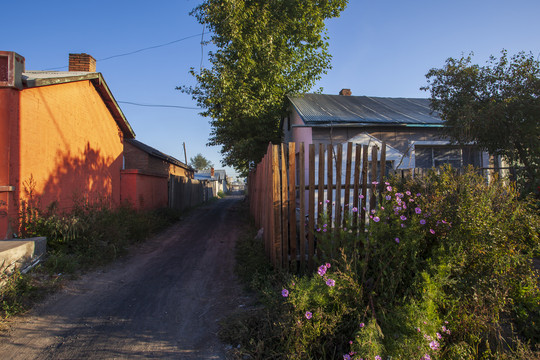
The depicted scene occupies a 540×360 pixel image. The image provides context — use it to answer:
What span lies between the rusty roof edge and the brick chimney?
1697mm

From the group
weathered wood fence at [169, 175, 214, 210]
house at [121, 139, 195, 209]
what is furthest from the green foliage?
weathered wood fence at [169, 175, 214, 210]

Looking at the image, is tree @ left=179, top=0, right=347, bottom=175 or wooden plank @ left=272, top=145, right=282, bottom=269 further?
tree @ left=179, top=0, right=347, bottom=175

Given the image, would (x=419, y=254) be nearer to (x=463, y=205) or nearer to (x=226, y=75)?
(x=463, y=205)

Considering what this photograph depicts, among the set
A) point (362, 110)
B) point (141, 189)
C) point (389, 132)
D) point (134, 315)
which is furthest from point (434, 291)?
point (141, 189)

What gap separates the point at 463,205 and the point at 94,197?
31.4 feet

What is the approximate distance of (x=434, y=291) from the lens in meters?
2.66

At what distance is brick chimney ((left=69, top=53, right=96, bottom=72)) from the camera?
10711 mm

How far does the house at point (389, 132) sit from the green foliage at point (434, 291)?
7.20m

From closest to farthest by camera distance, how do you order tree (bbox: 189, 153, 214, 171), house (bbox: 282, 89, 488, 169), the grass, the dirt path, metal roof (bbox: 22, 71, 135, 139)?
the dirt path, the grass, metal roof (bbox: 22, 71, 135, 139), house (bbox: 282, 89, 488, 169), tree (bbox: 189, 153, 214, 171)

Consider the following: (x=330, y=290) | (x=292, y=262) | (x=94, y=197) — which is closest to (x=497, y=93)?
(x=292, y=262)

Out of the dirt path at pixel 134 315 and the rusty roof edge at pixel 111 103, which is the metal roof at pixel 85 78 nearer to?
the rusty roof edge at pixel 111 103

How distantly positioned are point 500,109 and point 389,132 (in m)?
4.98

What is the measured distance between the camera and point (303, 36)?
51.2 ft

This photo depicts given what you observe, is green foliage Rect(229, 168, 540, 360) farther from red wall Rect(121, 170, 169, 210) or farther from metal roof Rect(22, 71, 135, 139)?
red wall Rect(121, 170, 169, 210)
